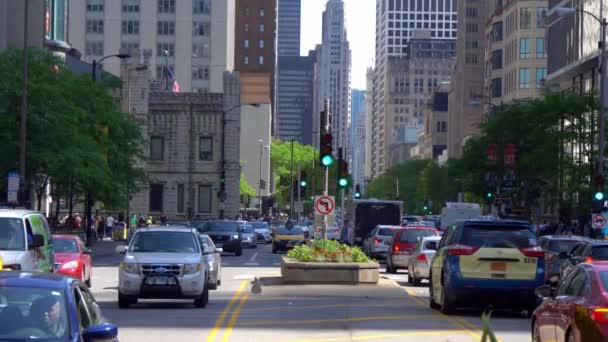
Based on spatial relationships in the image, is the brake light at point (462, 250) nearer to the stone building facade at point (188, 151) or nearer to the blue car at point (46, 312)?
the blue car at point (46, 312)

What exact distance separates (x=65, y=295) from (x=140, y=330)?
9899 millimetres

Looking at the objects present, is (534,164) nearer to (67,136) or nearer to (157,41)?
(67,136)

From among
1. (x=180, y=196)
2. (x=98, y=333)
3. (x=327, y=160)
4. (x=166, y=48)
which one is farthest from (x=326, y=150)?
(x=166, y=48)

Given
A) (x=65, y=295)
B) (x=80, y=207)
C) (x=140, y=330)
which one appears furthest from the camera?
(x=80, y=207)

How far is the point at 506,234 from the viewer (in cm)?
2361

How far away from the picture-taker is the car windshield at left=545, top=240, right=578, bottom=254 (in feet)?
110

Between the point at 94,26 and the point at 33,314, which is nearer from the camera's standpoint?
the point at 33,314

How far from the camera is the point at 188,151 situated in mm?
96938

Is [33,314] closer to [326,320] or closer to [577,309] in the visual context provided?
[577,309]

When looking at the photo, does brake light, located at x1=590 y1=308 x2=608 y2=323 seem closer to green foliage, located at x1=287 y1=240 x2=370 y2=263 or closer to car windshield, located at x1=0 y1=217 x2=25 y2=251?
car windshield, located at x1=0 y1=217 x2=25 y2=251

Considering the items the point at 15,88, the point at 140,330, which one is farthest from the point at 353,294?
the point at 15,88

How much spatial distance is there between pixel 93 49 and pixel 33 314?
399 ft

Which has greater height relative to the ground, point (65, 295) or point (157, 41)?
point (157, 41)

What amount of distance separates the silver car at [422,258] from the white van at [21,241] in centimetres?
1415
